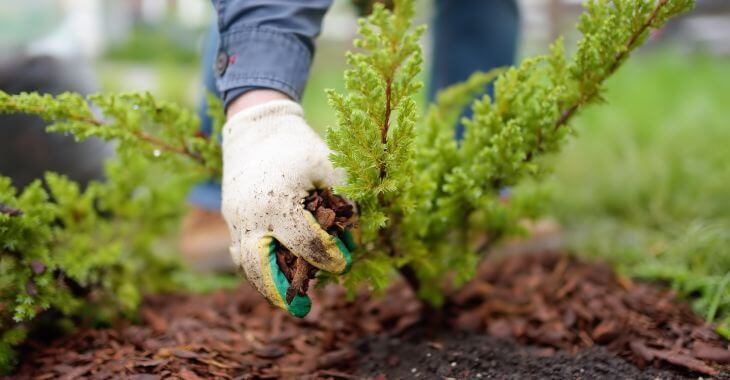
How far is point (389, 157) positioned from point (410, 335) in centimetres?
83

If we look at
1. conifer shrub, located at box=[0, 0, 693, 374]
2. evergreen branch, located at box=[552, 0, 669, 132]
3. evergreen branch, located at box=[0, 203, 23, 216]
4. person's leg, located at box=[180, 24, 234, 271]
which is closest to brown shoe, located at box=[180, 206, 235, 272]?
person's leg, located at box=[180, 24, 234, 271]

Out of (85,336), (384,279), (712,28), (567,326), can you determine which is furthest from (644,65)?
(85,336)

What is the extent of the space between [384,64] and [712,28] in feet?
27.1

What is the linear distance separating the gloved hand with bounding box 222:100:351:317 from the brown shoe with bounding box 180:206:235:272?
161 centimetres

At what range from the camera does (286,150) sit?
4.80ft

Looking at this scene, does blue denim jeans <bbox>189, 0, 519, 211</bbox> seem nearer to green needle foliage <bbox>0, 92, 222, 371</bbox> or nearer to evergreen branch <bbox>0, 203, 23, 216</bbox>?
green needle foliage <bbox>0, 92, 222, 371</bbox>

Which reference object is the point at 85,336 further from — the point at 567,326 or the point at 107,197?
the point at 567,326

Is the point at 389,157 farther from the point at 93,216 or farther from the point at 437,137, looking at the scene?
the point at 93,216

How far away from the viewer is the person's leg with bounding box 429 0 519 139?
2.89 meters

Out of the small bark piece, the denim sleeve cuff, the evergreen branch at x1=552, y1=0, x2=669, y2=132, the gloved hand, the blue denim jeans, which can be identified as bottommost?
the small bark piece

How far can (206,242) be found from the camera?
3.31m

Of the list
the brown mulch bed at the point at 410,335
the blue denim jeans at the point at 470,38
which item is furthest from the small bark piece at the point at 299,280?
the blue denim jeans at the point at 470,38

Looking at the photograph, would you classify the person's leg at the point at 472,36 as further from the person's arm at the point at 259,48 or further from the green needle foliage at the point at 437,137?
the person's arm at the point at 259,48

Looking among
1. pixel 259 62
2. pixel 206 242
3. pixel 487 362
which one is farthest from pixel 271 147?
pixel 206 242
